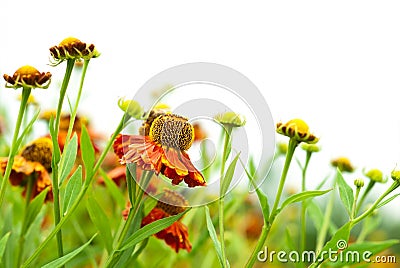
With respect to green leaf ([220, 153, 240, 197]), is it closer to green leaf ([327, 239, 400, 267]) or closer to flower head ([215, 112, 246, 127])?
flower head ([215, 112, 246, 127])

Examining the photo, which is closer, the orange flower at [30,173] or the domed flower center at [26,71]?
the domed flower center at [26,71]

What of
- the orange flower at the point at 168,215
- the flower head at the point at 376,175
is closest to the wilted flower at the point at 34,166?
the orange flower at the point at 168,215

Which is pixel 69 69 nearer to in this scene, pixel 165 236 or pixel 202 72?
pixel 202 72

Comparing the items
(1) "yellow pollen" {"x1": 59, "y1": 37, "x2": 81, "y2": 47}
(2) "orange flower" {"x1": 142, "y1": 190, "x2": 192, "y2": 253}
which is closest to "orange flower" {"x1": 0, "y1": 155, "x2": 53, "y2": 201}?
(2) "orange flower" {"x1": 142, "y1": 190, "x2": 192, "y2": 253}

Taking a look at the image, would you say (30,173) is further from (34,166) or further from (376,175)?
(376,175)

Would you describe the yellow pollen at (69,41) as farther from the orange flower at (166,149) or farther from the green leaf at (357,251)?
the green leaf at (357,251)
